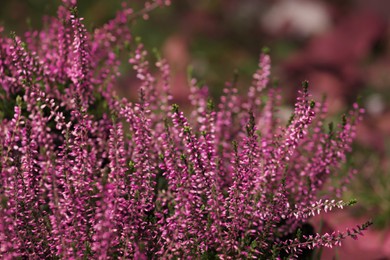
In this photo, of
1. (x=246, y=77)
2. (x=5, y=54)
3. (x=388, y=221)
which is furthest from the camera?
(x=246, y=77)

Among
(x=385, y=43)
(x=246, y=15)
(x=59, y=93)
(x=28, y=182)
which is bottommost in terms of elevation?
(x=28, y=182)

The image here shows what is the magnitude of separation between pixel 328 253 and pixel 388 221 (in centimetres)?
159

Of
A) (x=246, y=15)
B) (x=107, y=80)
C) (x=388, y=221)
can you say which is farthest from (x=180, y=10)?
(x=107, y=80)

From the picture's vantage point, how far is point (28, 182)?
230cm

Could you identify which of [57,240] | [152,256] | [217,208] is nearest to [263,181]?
[217,208]

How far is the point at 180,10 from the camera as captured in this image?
9.37 meters

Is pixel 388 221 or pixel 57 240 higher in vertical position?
pixel 388 221

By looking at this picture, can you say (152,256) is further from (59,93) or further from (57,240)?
(59,93)

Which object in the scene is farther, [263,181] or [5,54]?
[5,54]

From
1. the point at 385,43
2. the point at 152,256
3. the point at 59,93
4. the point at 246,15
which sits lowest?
the point at 152,256

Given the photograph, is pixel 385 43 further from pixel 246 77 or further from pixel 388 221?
pixel 388 221

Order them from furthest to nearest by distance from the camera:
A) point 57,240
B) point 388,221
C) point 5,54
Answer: point 388,221 → point 5,54 → point 57,240

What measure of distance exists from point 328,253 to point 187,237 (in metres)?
1.23

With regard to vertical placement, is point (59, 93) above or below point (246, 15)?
below
